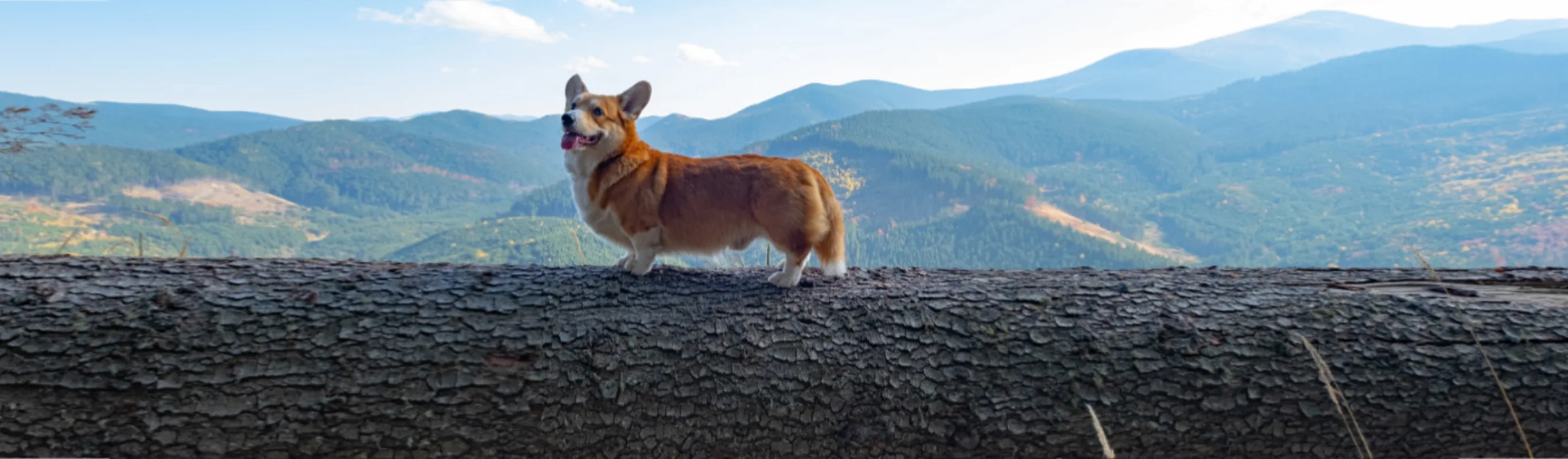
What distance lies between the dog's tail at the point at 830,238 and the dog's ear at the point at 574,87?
1518 mm

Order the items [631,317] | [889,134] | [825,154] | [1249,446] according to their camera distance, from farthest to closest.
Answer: [889,134] → [825,154] → [631,317] → [1249,446]

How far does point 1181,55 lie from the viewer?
176375 millimetres

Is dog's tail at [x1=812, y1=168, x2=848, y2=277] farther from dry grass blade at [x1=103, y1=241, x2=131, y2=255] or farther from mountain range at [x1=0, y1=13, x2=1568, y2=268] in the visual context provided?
dry grass blade at [x1=103, y1=241, x2=131, y2=255]

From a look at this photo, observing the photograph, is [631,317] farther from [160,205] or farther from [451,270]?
[160,205]

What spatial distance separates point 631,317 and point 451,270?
45.3 inches

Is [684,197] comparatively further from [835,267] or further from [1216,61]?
[1216,61]

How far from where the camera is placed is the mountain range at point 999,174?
45281 mm

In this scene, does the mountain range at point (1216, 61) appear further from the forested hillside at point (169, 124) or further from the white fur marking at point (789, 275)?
the white fur marking at point (789, 275)

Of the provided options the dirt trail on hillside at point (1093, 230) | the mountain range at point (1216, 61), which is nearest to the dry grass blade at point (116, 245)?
the dirt trail on hillside at point (1093, 230)

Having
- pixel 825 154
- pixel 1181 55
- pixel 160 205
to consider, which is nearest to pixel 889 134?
pixel 825 154

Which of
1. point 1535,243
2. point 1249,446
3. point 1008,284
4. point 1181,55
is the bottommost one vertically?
point 1535,243

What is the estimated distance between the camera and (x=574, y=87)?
168 inches

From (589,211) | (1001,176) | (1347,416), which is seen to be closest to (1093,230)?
(1001,176)

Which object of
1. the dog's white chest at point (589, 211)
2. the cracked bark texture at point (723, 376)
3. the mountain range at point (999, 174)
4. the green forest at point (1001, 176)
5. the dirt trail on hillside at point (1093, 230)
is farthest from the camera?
the dirt trail on hillside at point (1093, 230)
